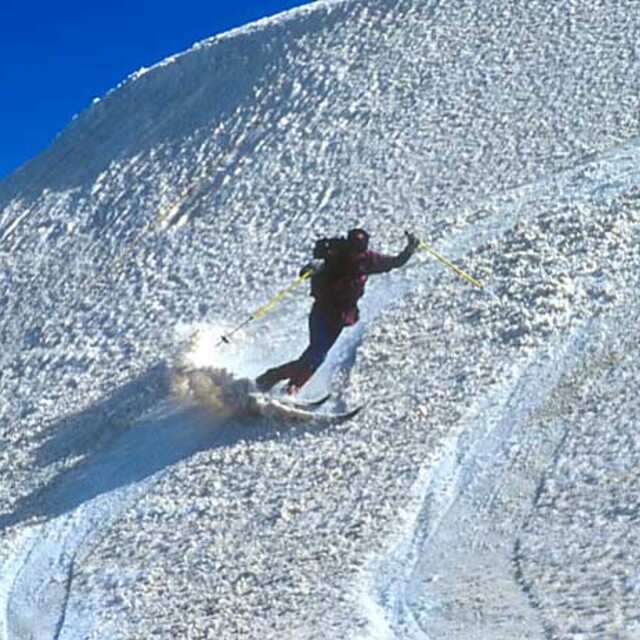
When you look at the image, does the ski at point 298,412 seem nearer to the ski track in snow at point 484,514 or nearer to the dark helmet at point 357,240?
the ski track in snow at point 484,514

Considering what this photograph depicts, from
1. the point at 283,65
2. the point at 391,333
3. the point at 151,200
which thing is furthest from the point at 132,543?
the point at 283,65

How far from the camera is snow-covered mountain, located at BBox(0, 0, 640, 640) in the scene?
44.9 feet

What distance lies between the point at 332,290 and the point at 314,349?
2.28 feet

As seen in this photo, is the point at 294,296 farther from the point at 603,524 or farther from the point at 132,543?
the point at 603,524

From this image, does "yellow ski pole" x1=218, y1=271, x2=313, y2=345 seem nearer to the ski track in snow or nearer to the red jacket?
the red jacket

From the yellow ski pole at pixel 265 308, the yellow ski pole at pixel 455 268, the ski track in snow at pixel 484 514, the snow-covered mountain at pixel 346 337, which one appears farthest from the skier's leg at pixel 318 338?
the ski track in snow at pixel 484 514

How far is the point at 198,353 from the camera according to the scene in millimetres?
19734

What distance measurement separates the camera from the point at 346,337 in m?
18.9

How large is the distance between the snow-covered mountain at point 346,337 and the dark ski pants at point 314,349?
0.22 meters

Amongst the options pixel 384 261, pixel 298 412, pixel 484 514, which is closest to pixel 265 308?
pixel 384 261

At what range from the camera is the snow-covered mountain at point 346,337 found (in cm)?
1368

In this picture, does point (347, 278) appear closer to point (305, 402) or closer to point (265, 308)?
point (305, 402)

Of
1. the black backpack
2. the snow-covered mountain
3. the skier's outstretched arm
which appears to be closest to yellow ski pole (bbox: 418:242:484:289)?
the snow-covered mountain

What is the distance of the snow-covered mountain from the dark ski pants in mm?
217
